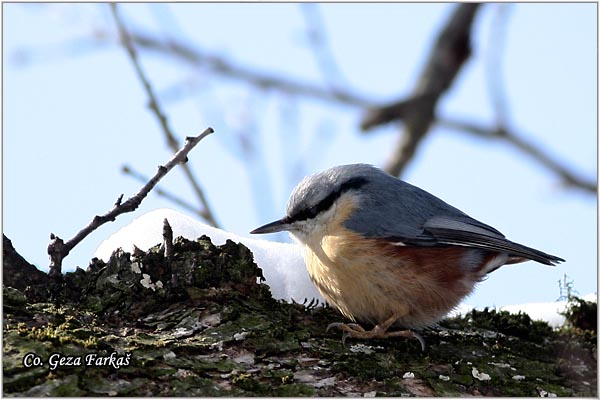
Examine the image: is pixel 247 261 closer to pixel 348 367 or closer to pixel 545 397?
pixel 348 367

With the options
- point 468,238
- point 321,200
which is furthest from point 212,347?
point 468,238

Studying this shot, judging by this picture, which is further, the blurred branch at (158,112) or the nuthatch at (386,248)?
the blurred branch at (158,112)

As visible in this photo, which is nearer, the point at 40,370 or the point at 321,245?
the point at 40,370

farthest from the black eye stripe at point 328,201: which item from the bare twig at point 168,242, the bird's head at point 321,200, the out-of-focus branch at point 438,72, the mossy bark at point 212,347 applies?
the bare twig at point 168,242

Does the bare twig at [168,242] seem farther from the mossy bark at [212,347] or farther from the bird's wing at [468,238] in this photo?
the bird's wing at [468,238]

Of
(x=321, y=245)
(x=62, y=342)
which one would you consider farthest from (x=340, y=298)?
(x=62, y=342)

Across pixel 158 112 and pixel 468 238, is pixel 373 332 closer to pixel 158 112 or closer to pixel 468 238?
pixel 468 238

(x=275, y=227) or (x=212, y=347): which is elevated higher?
(x=275, y=227)
